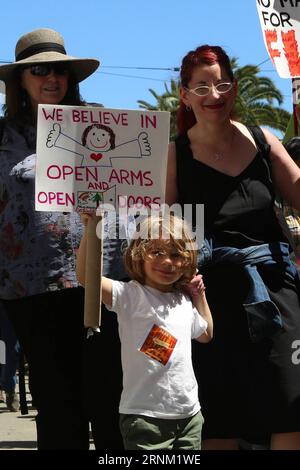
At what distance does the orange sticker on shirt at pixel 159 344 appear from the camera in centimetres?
393

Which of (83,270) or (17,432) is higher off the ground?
(83,270)

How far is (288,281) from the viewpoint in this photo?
13.8 ft

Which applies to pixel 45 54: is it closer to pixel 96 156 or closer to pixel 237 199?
pixel 96 156

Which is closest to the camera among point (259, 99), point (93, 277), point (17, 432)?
point (93, 277)

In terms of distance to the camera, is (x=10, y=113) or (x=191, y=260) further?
(x=10, y=113)

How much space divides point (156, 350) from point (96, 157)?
76cm

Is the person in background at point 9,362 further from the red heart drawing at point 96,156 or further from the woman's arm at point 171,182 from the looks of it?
the red heart drawing at point 96,156

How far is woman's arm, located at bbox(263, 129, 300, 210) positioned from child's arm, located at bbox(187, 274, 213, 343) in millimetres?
505

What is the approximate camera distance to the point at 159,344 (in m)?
3.95

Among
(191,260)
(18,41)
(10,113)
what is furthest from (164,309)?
(18,41)

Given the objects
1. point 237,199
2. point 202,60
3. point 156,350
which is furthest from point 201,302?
point 202,60

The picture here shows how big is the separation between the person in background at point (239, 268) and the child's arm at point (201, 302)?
9 centimetres

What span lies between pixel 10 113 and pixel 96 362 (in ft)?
3.62
